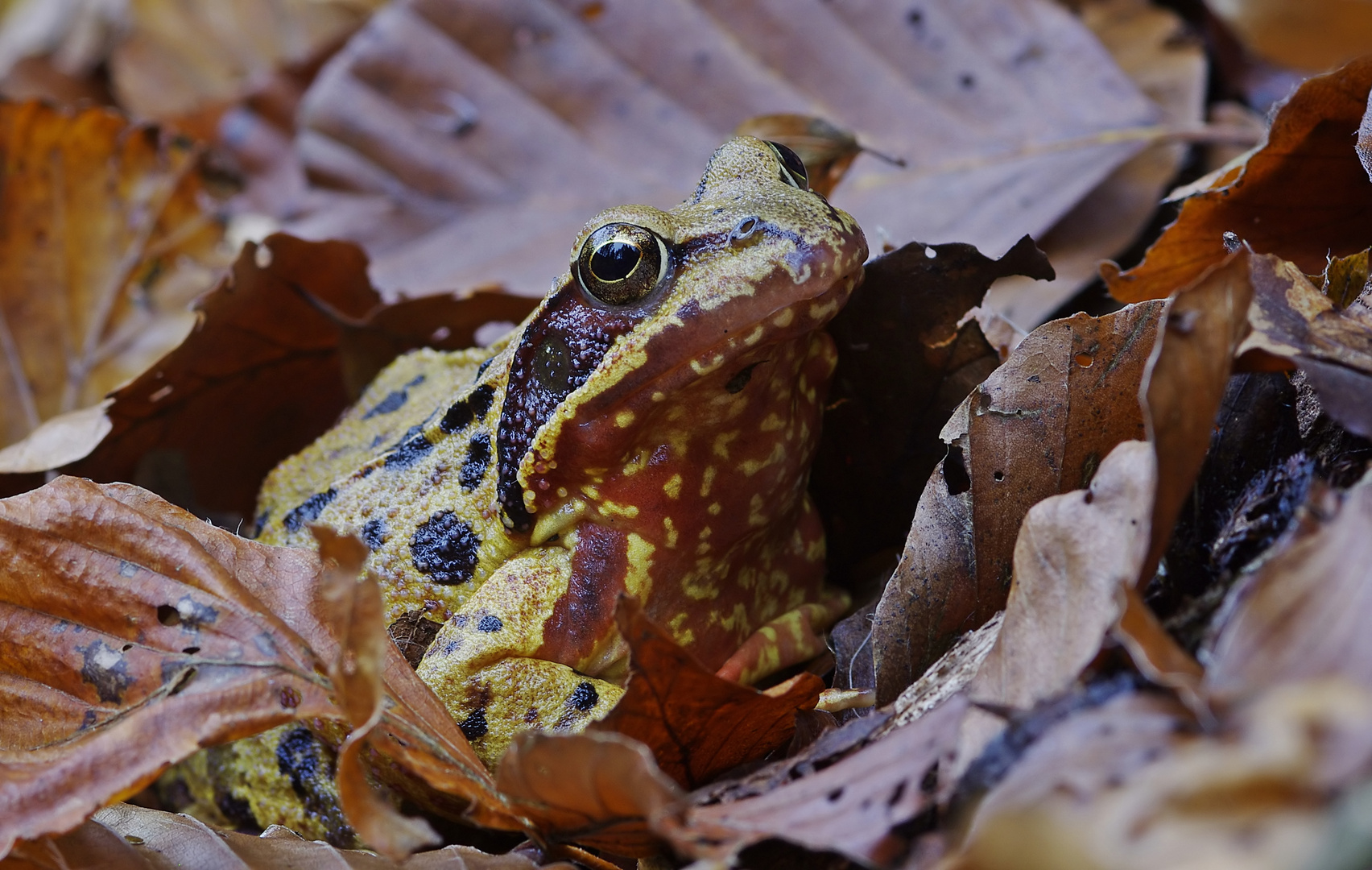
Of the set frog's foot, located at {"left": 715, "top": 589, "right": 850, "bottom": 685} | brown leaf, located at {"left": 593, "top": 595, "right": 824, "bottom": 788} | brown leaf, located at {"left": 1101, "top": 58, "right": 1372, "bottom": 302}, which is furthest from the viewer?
frog's foot, located at {"left": 715, "top": 589, "right": 850, "bottom": 685}

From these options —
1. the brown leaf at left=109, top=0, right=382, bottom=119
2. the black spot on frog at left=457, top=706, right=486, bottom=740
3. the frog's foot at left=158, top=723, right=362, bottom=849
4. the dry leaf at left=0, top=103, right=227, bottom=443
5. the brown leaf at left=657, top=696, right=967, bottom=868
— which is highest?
the brown leaf at left=109, top=0, right=382, bottom=119

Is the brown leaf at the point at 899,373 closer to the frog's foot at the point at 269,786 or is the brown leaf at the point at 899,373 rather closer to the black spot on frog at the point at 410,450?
the black spot on frog at the point at 410,450

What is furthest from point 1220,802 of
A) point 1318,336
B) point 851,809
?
point 1318,336

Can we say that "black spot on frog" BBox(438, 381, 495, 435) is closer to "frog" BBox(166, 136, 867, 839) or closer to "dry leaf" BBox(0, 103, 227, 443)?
"frog" BBox(166, 136, 867, 839)

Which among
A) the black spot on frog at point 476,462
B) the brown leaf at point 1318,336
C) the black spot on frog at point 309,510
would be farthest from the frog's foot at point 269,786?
the brown leaf at point 1318,336

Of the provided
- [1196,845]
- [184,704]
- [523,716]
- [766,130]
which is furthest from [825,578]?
[1196,845]

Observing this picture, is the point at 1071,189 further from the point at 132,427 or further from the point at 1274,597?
the point at 132,427

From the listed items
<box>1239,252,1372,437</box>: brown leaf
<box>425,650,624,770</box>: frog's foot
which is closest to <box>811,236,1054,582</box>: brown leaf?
<box>1239,252,1372,437</box>: brown leaf
